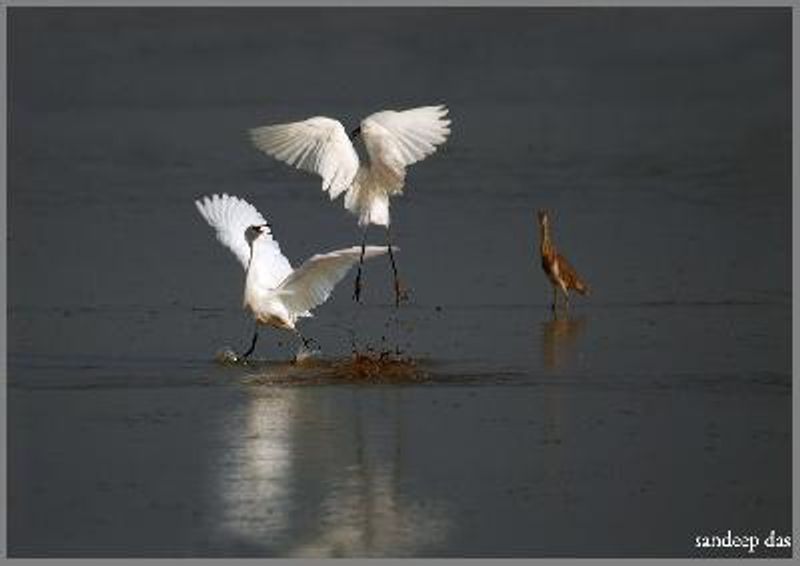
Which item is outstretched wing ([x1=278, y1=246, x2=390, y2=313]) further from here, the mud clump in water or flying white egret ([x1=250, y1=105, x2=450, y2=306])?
the mud clump in water

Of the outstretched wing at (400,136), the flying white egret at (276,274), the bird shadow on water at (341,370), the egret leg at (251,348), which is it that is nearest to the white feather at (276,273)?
the flying white egret at (276,274)

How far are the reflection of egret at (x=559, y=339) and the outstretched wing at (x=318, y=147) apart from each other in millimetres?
1603

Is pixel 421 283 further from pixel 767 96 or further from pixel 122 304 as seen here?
pixel 767 96

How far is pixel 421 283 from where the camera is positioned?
51.2ft

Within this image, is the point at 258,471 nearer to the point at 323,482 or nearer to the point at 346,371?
the point at 323,482

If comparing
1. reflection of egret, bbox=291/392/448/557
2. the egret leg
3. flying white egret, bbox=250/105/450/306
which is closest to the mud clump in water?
flying white egret, bbox=250/105/450/306

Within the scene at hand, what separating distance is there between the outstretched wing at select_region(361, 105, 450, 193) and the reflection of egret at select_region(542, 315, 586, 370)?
1410mm

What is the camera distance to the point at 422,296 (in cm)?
1510

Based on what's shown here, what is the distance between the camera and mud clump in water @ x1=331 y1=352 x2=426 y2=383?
39.7ft

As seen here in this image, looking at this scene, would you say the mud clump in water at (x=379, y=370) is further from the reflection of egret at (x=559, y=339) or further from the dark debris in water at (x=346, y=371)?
the reflection of egret at (x=559, y=339)

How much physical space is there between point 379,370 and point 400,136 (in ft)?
4.55

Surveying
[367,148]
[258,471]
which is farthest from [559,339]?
[258,471]

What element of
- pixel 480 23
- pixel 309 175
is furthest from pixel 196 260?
pixel 480 23

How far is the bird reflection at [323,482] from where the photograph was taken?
28.2ft
